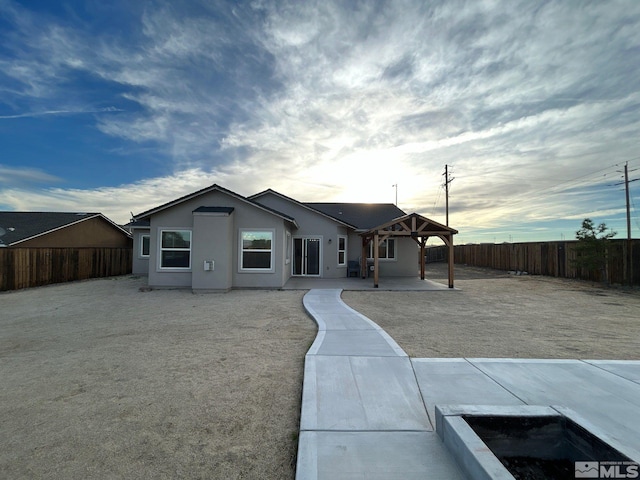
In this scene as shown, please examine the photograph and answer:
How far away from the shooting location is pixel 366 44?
29.4 ft

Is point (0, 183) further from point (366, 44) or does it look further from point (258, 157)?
point (366, 44)

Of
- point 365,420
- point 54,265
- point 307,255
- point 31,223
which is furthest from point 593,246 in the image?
point 31,223

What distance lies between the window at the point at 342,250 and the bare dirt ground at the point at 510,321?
478cm

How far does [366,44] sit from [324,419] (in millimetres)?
9999

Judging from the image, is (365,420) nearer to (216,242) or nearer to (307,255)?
(216,242)

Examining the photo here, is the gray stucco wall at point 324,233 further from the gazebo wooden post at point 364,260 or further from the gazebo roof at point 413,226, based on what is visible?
the gazebo roof at point 413,226

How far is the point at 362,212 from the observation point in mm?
19391

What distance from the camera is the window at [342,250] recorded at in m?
15.9

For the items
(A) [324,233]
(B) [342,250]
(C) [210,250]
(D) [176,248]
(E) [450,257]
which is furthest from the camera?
(B) [342,250]

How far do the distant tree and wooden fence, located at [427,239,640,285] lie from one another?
8.5 inches

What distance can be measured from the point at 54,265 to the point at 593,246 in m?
25.6

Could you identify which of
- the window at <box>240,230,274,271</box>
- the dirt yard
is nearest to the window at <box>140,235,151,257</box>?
the dirt yard

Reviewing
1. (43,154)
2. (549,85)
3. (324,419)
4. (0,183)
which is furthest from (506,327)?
(0,183)

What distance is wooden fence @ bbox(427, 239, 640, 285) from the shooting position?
13.0 meters
